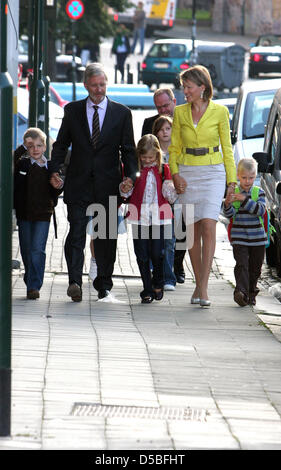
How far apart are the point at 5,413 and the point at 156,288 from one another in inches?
193

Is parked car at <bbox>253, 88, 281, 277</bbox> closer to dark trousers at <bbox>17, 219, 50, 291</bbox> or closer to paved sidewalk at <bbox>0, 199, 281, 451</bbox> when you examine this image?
paved sidewalk at <bbox>0, 199, 281, 451</bbox>

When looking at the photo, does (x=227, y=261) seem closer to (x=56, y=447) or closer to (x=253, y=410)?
(x=253, y=410)

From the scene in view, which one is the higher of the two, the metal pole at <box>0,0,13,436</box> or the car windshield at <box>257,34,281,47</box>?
the metal pole at <box>0,0,13,436</box>

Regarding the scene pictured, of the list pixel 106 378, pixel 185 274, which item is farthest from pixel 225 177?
pixel 106 378

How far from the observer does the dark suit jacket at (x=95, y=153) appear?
10.3 m

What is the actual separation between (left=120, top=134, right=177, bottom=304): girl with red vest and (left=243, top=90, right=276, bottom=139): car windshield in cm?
729

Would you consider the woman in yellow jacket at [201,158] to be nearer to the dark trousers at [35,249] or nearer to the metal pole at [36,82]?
the dark trousers at [35,249]

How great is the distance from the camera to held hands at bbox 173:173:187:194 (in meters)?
10.5

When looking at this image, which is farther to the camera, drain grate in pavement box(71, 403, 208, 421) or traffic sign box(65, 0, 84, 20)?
traffic sign box(65, 0, 84, 20)

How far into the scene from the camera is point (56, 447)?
578cm

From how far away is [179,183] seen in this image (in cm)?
1046

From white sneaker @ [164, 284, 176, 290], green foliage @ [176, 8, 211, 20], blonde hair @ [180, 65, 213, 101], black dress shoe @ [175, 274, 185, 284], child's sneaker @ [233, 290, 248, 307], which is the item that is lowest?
green foliage @ [176, 8, 211, 20]

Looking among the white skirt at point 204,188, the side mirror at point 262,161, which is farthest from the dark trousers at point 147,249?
the side mirror at point 262,161

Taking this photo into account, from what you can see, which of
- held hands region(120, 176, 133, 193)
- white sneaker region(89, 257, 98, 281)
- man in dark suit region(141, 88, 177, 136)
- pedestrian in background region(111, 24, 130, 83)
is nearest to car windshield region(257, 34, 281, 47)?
pedestrian in background region(111, 24, 130, 83)
